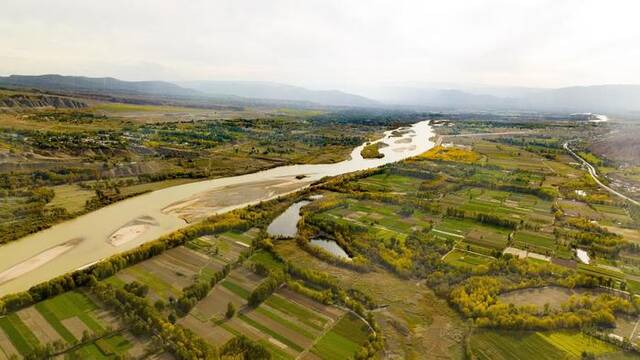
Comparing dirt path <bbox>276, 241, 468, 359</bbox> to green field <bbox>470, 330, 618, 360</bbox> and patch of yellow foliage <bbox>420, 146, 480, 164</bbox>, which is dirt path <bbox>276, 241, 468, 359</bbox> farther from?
patch of yellow foliage <bbox>420, 146, 480, 164</bbox>

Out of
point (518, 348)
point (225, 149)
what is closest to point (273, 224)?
point (518, 348)

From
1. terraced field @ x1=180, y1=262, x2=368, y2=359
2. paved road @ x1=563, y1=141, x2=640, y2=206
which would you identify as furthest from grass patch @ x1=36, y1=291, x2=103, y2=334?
paved road @ x1=563, y1=141, x2=640, y2=206

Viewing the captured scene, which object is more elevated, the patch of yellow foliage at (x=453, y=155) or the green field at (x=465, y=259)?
the patch of yellow foliage at (x=453, y=155)

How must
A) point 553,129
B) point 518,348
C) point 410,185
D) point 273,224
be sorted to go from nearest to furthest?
point 518,348
point 273,224
point 410,185
point 553,129

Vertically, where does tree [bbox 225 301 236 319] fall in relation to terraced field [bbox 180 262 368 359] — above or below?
above

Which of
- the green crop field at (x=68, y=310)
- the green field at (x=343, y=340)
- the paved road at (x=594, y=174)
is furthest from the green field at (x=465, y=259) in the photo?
the paved road at (x=594, y=174)

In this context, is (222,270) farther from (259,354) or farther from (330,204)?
(330,204)

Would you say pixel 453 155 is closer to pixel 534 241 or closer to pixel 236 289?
pixel 534 241

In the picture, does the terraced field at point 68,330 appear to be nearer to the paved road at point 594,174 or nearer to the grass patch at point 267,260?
the grass patch at point 267,260
